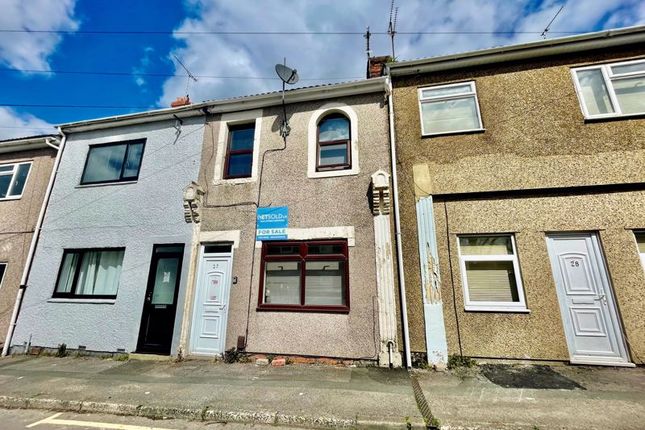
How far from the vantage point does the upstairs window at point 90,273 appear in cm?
772

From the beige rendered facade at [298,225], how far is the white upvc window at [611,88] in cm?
439

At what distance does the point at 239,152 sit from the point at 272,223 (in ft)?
7.99

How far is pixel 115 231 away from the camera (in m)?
7.90

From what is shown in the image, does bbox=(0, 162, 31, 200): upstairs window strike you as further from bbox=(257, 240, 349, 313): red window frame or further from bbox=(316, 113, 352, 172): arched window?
bbox=(316, 113, 352, 172): arched window

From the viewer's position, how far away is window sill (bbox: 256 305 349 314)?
620cm

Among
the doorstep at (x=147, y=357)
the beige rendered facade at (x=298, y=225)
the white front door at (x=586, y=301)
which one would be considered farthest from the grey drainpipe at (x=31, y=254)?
the white front door at (x=586, y=301)

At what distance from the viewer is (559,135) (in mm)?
6227

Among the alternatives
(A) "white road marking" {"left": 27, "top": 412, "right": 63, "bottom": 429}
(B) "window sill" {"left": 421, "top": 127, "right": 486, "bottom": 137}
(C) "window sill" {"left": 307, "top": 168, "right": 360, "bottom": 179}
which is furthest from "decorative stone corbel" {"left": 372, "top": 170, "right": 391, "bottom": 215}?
(A) "white road marking" {"left": 27, "top": 412, "right": 63, "bottom": 429}

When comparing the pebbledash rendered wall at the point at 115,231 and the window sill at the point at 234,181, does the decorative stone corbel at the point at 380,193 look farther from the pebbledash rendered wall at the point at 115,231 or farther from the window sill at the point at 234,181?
the pebbledash rendered wall at the point at 115,231

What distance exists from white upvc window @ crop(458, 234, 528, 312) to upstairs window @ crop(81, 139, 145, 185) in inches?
355

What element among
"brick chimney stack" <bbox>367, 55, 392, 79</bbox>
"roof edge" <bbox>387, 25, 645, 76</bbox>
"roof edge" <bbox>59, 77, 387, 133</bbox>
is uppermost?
"brick chimney stack" <bbox>367, 55, 392, 79</bbox>

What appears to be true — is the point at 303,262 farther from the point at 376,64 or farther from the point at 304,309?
the point at 376,64

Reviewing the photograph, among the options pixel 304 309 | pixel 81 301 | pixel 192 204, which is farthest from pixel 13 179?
pixel 304 309

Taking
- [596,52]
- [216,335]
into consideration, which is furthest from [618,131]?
[216,335]
